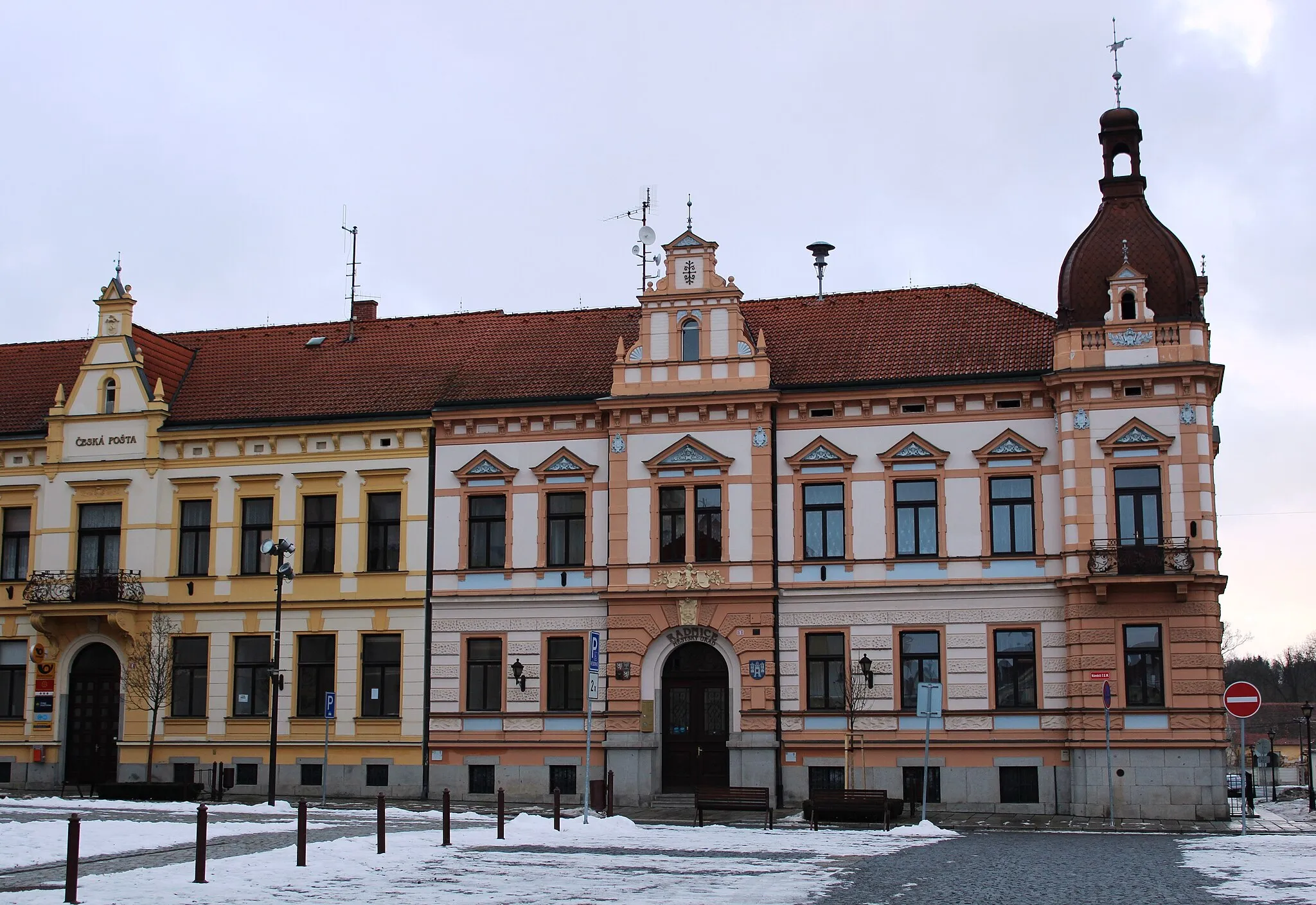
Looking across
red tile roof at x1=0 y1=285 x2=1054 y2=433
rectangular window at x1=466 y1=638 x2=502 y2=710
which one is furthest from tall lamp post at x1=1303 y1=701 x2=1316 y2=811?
rectangular window at x1=466 y1=638 x2=502 y2=710

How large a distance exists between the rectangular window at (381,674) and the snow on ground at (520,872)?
11965 mm

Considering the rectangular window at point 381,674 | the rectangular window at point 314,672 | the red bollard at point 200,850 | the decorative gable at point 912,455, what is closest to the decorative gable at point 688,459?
the decorative gable at point 912,455

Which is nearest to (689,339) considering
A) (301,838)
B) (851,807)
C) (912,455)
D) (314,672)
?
(912,455)

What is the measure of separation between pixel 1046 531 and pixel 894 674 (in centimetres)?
472

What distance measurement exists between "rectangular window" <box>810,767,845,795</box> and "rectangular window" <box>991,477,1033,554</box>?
6.16 metres

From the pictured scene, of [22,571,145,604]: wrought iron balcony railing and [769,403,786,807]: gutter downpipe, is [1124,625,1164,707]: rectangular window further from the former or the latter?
[22,571,145,604]: wrought iron balcony railing

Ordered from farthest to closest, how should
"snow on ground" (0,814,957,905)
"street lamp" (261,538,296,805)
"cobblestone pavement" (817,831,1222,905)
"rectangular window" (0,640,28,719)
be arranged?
"rectangular window" (0,640,28,719) → "street lamp" (261,538,296,805) → "cobblestone pavement" (817,831,1222,905) → "snow on ground" (0,814,957,905)

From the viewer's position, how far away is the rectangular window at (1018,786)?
34.4 meters

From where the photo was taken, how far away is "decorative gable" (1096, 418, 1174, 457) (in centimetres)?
3431

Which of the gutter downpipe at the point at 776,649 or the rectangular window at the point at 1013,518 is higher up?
the rectangular window at the point at 1013,518

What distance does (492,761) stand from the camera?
37.3 metres

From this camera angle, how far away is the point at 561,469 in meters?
38.0

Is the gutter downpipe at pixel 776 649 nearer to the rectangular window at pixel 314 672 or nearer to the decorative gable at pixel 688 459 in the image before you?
the decorative gable at pixel 688 459

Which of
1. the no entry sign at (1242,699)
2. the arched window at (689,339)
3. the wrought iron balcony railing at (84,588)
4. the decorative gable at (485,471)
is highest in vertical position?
the arched window at (689,339)
